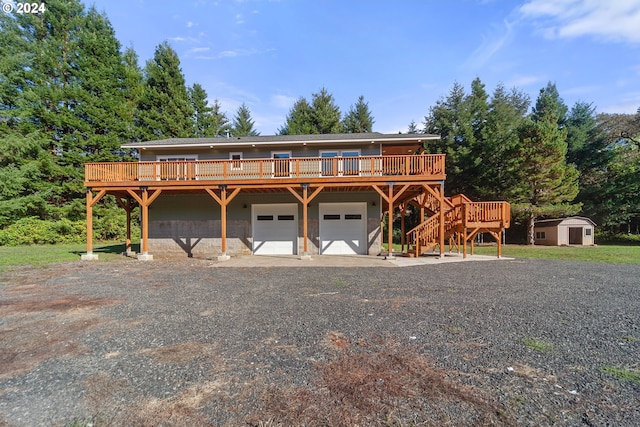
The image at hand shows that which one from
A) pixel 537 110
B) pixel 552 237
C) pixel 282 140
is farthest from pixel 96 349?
pixel 537 110

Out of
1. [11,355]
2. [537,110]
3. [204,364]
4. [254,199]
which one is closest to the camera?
[204,364]

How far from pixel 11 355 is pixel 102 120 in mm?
25958

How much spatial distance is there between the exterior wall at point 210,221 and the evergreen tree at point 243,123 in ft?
86.9

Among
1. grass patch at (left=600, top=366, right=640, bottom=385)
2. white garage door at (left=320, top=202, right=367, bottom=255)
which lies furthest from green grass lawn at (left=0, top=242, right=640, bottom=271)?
grass patch at (left=600, top=366, right=640, bottom=385)

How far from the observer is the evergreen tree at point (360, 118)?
3500cm

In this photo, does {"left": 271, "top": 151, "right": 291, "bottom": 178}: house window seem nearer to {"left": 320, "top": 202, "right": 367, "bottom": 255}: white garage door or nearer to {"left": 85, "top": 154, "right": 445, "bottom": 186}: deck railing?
{"left": 85, "top": 154, "right": 445, "bottom": 186}: deck railing

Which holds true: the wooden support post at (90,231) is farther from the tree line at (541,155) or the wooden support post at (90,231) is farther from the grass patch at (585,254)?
the tree line at (541,155)

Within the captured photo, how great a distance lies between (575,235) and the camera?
2245 centimetres

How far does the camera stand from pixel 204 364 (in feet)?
9.85

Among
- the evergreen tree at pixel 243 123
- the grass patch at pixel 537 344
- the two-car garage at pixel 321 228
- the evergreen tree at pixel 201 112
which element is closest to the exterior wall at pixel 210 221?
the two-car garage at pixel 321 228

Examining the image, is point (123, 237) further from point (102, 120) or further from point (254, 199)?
point (254, 199)

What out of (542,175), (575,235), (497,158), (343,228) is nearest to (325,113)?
(497,158)

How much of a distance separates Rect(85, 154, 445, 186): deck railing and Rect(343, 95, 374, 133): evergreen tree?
900 inches

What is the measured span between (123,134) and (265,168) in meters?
18.3
